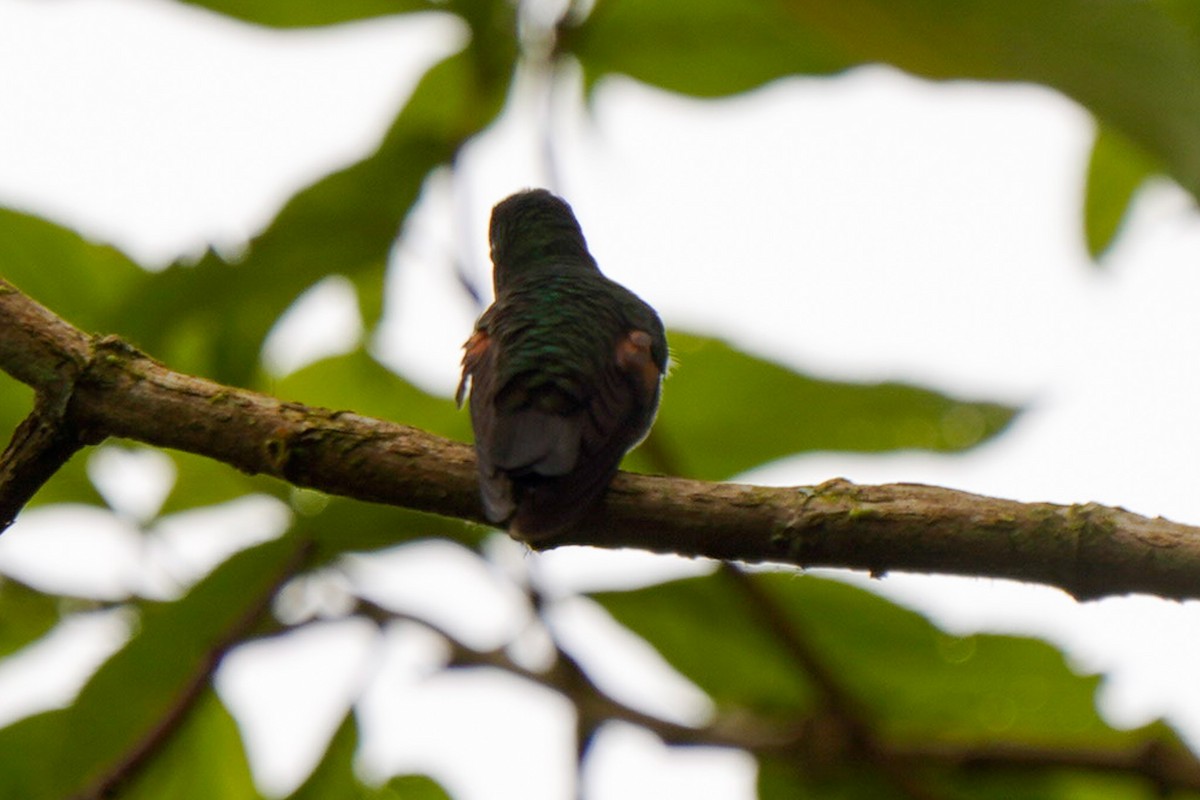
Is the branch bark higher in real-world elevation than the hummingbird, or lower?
lower

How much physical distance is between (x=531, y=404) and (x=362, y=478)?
79cm

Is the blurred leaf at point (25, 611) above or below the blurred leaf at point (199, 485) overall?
below

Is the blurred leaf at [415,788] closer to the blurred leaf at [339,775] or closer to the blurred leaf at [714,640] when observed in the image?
the blurred leaf at [339,775]

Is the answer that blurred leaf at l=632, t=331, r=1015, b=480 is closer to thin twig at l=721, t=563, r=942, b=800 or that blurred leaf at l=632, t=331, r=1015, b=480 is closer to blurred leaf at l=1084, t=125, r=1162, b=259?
thin twig at l=721, t=563, r=942, b=800

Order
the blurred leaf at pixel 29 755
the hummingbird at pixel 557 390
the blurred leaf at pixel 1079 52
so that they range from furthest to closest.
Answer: the blurred leaf at pixel 29 755 → the hummingbird at pixel 557 390 → the blurred leaf at pixel 1079 52

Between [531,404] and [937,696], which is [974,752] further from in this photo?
[531,404]

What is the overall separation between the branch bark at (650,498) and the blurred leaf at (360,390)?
1.33m

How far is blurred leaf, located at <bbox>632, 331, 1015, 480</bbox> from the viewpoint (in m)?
3.59

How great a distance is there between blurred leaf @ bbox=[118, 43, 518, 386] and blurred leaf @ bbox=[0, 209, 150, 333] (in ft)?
1.03

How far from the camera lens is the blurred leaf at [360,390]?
398cm

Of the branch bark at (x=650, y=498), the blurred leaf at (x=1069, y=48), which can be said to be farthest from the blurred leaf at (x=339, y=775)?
the blurred leaf at (x=1069, y=48)

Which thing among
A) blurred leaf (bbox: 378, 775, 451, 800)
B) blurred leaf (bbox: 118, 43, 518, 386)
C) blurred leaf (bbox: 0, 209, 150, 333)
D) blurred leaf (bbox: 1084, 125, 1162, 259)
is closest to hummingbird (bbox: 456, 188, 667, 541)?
blurred leaf (bbox: 118, 43, 518, 386)

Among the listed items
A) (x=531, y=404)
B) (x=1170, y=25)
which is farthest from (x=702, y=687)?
(x=1170, y=25)

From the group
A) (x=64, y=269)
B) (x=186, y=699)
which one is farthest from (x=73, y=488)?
(x=186, y=699)
